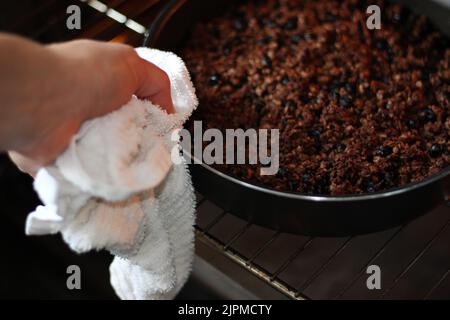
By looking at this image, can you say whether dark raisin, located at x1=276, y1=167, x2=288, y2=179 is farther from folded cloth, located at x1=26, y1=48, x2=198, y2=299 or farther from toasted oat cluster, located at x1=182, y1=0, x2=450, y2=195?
folded cloth, located at x1=26, y1=48, x2=198, y2=299

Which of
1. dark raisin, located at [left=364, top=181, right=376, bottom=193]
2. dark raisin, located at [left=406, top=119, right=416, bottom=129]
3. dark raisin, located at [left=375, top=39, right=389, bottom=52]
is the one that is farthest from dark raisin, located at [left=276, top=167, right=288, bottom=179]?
dark raisin, located at [left=375, top=39, right=389, bottom=52]

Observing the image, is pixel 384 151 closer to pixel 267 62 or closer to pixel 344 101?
pixel 344 101

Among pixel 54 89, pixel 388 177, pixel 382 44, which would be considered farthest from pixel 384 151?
pixel 54 89

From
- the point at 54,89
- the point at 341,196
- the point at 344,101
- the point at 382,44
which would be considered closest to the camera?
the point at 54,89

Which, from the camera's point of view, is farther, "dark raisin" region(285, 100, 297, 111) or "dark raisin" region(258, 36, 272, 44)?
"dark raisin" region(258, 36, 272, 44)

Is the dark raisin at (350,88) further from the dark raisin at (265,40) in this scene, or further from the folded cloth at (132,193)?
the folded cloth at (132,193)
